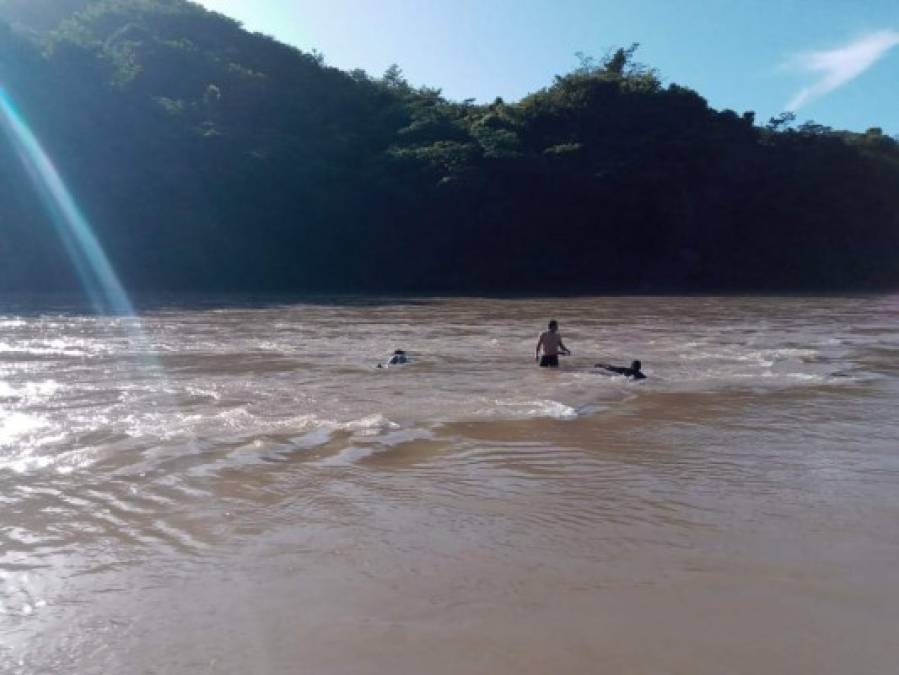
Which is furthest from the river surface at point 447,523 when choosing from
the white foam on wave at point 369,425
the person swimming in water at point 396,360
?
the person swimming in water at point 396,360

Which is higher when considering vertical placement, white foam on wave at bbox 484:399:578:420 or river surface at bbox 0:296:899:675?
white foam on wave at bbox 484:399:578:420

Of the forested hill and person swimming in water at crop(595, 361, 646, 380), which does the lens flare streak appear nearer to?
the forested hill

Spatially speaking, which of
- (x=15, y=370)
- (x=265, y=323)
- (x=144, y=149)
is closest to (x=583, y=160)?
(x=144, y=149)

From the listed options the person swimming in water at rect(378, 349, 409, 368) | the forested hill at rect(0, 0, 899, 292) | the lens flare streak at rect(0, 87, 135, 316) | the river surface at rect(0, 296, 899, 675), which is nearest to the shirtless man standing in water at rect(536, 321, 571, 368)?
the river surface at rect(0, 296, 899, 675)

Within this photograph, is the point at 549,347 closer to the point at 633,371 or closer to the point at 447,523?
the point at 633,371

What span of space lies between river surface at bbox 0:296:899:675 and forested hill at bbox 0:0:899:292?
88.5 feet

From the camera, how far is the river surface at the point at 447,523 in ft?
13.7

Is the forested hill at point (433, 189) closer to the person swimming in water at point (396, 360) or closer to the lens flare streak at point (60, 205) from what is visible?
the lens flare streak at point (60, 205)

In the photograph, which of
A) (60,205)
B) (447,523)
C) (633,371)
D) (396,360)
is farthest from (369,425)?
(60,205)

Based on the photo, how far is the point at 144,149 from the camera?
39.5m

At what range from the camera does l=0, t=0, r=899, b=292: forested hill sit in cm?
A: 3884

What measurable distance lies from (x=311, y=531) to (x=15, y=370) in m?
9.47

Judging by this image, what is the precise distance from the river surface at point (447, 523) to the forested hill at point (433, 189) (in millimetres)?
26962

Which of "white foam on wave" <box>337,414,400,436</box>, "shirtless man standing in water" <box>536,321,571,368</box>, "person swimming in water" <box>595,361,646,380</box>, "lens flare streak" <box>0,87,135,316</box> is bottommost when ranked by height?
"white foam on wave" <box>337,414,400,436</box>
